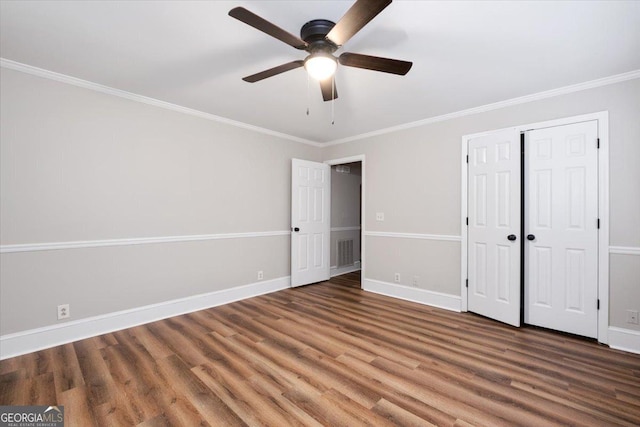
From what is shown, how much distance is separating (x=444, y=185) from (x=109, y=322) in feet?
13.9

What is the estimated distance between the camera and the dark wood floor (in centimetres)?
179

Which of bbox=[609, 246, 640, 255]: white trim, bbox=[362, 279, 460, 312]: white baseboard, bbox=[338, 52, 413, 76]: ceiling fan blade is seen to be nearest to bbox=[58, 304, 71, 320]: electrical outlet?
bbox=[338, 52, 413, 76]: ceiling fan blade

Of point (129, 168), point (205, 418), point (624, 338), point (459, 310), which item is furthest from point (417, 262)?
point (129, 168)

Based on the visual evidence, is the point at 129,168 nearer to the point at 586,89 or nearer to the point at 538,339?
the point at 538,339

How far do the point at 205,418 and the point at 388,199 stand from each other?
3496mm

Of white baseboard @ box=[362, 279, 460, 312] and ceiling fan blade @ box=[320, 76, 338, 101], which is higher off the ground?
ceiling fan blade @ box=[320, 76, 338, 101]

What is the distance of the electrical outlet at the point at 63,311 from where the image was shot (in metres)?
2.74

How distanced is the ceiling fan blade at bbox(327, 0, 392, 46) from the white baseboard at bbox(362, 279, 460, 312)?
331 cm

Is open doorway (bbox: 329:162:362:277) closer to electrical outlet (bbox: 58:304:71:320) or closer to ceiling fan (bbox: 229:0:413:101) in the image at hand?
ceiling fan (bbox: 229:0:413:101)

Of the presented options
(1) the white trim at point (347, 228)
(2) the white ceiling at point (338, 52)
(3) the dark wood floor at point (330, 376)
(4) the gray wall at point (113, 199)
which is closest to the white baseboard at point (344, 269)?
(1) the white trim at point (347, 228)

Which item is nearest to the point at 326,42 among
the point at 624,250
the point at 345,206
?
the point at 624,250

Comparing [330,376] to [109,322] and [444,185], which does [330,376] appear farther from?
[444,185]

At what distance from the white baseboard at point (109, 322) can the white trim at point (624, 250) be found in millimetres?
4137

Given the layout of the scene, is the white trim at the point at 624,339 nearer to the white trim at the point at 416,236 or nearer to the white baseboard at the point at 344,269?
the white trim at the point at 416,236
